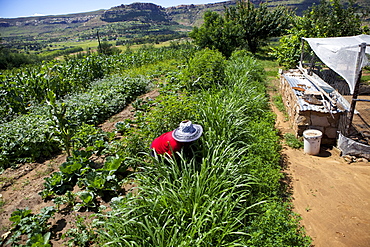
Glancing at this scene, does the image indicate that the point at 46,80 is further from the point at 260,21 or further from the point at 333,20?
the point at 260,21

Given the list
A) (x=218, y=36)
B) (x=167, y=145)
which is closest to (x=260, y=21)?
(x=218, y=36)

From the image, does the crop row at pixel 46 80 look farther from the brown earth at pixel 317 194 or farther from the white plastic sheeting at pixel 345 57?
the white plastic sheeting at pixel 345 57

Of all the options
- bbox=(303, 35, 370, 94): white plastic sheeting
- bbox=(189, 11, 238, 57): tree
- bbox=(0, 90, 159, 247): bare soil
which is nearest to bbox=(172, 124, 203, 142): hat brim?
bbox=(0, 90, 159, 247): bare soil

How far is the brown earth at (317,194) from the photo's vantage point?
322 cm

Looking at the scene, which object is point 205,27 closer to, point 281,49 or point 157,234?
point 281,49

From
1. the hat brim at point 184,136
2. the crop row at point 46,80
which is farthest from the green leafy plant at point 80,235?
the crop row at point 46,80

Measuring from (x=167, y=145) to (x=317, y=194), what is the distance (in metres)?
2.76

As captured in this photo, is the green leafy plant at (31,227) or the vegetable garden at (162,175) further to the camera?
the green leafy plant at (31,227)

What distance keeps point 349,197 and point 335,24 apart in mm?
7420

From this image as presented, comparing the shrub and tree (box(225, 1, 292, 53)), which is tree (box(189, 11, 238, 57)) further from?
the shrub

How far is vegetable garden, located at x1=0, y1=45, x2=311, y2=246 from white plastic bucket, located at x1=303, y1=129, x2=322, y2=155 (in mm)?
686

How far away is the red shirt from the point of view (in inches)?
135

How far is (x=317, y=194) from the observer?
13.1 feet

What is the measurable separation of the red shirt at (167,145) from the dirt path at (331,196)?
7.14ft
